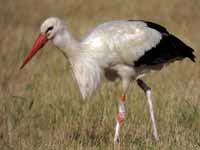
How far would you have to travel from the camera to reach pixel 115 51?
6.57 meters

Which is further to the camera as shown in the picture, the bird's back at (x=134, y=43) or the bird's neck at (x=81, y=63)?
the bird's back at (x=134, y=43)

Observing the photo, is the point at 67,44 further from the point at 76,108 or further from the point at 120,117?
the point at 76,108

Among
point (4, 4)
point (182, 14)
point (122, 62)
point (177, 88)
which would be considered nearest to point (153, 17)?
point (182, 14)

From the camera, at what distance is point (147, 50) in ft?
→ 22.9

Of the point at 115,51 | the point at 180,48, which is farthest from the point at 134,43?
the point at 180,48

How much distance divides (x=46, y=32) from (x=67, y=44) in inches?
10.2

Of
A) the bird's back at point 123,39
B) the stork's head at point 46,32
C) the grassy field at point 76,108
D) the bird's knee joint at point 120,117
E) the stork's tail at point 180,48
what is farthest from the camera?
the stork's tail at point 180,48

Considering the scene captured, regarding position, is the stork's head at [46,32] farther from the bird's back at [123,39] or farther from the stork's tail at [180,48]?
the stork's tail at [180,48]

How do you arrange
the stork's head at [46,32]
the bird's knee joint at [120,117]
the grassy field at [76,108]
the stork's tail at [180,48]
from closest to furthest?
the stork's head at [46,32], the grassy field at [76,108], the bird's knee joint at [120,117], the stork's tail at [180,48]

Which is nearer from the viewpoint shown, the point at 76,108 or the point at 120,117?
the point at 120,117

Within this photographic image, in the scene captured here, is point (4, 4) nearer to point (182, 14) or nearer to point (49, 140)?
point (182, 14)

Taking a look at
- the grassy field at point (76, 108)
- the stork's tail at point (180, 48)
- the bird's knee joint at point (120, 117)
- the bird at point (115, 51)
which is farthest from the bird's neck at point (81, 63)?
the stork's tail at point (180, 48)

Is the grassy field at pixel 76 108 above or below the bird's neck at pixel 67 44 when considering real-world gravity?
below

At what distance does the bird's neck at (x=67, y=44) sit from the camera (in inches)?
249
